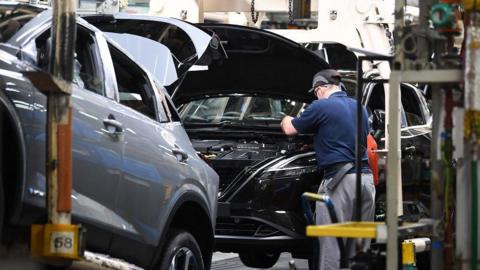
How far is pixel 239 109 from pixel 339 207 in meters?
2.37

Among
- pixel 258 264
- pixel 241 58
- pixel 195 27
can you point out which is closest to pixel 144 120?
pixel 195 27

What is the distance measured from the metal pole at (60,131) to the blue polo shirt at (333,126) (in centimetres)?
414

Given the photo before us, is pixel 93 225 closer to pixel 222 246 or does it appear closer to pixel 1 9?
pixel 1 9

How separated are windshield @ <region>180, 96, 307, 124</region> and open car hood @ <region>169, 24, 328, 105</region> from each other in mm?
69

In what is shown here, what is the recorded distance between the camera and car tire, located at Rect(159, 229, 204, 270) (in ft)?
23.0

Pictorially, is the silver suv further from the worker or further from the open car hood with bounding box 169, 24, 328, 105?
the open car hood with bounding box 169, 24, 328, 105

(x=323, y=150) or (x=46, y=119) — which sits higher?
(x=46, y=119)

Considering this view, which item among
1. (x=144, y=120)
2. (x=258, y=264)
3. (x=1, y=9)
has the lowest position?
(x=258, y=264)

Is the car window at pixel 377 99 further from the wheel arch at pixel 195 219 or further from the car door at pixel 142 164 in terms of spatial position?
the car door at pixel 142 164

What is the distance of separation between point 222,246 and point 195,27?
220 cm

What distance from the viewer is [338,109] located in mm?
9109

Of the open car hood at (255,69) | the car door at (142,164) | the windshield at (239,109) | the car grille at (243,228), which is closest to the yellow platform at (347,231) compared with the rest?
the car door at (142,164)

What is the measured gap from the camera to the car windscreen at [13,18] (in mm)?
5836

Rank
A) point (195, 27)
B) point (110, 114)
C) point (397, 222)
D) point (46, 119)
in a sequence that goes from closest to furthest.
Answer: point (397, 222) < point (46, 119) < point (110, 114) < point (195, 27)
